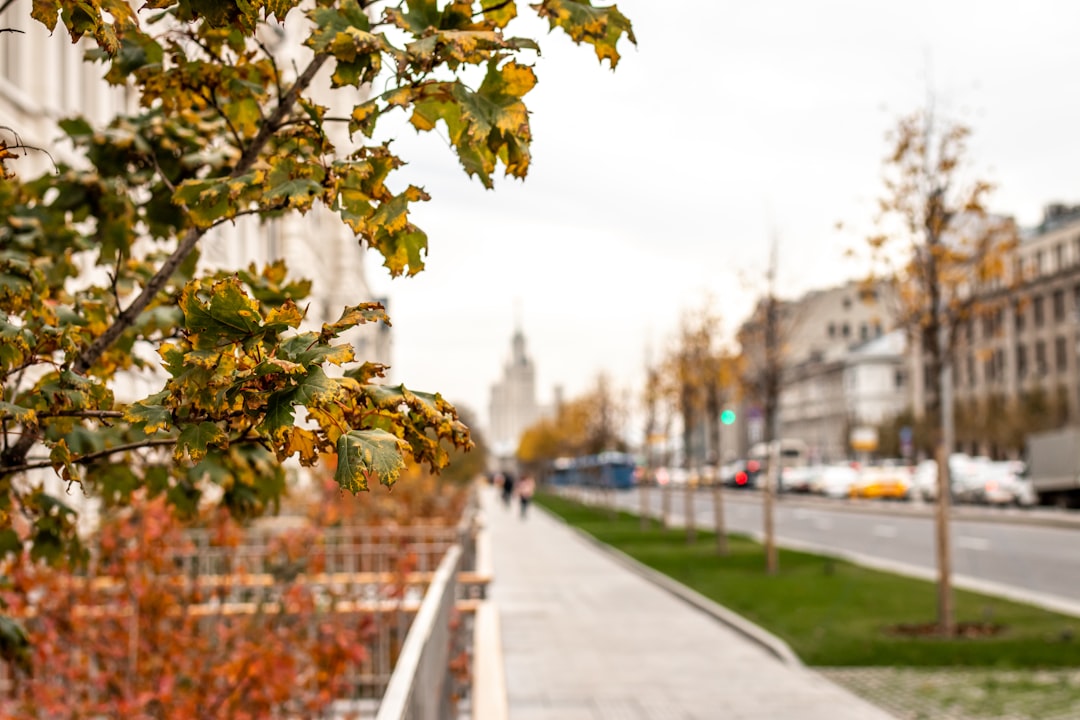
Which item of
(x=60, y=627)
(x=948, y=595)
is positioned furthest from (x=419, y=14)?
(x=948, y=595)

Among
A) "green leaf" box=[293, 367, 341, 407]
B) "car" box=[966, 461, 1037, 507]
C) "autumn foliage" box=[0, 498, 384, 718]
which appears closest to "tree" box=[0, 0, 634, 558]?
"green leaf" box=[293, 367, 341, 407]

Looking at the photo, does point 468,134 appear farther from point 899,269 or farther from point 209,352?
point 899,269

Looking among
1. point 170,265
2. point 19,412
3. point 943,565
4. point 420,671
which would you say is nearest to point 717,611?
point 943,565

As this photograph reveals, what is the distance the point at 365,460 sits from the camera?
2.23 m

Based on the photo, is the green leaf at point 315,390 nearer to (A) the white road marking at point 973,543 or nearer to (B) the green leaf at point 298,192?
(B) the green leaf at point 298,192

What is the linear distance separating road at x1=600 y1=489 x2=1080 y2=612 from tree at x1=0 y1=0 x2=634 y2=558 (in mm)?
14291

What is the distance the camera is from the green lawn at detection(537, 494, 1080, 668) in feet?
40.0

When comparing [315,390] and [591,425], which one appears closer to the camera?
[315,390]

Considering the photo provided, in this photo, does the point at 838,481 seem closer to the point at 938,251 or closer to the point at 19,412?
the point at 938,251

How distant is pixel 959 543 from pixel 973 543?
0.30m

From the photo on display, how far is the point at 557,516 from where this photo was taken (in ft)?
163

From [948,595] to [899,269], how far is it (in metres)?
3.82

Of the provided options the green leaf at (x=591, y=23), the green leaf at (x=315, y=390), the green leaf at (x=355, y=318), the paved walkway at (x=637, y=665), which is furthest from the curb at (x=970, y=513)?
the green leaf at (x=315, y=390)

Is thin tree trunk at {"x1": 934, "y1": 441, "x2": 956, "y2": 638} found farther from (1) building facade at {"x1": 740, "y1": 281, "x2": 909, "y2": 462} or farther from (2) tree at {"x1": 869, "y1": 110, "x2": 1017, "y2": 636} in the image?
(1) building facade at {"x1": 740, "y1": 281, "x2": 909, "y2": 462}
